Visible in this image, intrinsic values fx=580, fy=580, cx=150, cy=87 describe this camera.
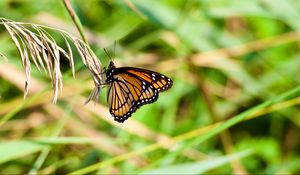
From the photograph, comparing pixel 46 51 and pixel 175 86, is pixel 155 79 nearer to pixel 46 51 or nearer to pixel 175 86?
pixel 46 51

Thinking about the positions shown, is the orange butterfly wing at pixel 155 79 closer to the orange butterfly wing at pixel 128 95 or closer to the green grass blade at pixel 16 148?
the orange butterfly wing at pixel 128 95

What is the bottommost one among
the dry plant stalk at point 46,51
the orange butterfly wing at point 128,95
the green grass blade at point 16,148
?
the green grass blade at point 16,148

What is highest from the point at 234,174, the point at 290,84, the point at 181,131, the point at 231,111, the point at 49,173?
the point at 290,84

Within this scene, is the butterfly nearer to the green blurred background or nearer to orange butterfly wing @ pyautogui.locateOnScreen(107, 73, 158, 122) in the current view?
orange butterfly wing @ pyautogui.locateOnScreen(107, 73, 158, 122)

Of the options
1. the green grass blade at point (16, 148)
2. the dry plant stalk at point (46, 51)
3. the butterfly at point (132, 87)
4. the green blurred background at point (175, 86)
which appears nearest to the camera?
the dry plant stalk at point (46, 51)

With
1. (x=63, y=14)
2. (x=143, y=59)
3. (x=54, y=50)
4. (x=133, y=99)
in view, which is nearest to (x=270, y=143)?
(x=143, y=59)

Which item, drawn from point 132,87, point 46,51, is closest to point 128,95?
point 132,87

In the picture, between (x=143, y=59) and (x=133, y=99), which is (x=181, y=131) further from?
(x=133, y=99)

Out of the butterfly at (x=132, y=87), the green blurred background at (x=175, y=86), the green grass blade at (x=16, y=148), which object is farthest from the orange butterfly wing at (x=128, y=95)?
the green blurred background at (x=175, y=86)
